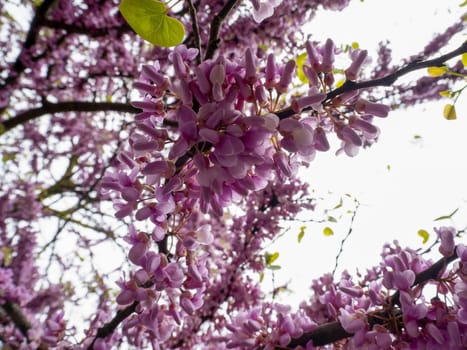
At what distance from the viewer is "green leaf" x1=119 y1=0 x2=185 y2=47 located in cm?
90

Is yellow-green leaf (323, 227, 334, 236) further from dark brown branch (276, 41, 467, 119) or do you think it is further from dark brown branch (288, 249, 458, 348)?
dark brown branch (276, 41, 467, 119)

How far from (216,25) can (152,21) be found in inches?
6.5

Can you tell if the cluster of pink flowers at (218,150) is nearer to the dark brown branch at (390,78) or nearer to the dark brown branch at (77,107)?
the dark brown branch at (390,78)

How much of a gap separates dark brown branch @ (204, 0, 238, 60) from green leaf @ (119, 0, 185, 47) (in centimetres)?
9

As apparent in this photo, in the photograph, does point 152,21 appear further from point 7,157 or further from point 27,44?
point 7,157

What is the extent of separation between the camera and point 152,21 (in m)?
0.94

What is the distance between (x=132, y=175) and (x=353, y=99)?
1.97ft

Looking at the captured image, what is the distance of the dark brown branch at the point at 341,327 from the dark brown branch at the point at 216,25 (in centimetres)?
85

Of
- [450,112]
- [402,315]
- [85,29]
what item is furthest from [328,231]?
[85,29]

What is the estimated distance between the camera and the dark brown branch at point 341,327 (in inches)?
41.4

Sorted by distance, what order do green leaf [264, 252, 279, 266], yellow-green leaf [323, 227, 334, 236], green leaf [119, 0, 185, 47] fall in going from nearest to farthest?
green leaf [119, 0, 185, 47], yellow-green leaf [323, 227, 334, 236], green leaf [264, 252, 279, 266]

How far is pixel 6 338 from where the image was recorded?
2918 millimetres

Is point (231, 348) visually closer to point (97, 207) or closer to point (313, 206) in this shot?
point (313, 206)

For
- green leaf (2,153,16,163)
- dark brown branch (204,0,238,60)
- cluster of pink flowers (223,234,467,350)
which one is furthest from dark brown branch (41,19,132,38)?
cluster of pink flowers (223,234,467,350)
